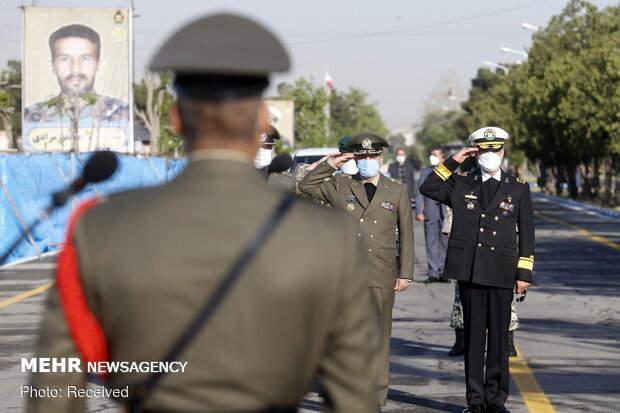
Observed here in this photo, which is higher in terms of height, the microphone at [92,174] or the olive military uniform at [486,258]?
the microphone at [92,174]

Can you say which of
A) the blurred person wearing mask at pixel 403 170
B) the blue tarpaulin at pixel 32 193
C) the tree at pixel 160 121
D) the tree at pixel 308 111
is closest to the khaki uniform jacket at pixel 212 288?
the blue tarpaulin at pixel 32 193

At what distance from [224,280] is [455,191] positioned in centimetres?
617

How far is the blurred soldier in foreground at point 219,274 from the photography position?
8.03ft

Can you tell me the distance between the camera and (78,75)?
179ft

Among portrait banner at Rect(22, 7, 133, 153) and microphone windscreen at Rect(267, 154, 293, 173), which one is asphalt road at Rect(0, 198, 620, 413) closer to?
microphone windscreen at Rect(267, 154, 293, 173)

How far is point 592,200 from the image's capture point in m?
57.0

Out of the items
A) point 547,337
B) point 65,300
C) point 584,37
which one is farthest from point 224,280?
point 584,37

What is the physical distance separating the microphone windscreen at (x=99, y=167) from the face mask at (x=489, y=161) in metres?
5.51

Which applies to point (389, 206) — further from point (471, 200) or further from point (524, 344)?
point (524, 344)

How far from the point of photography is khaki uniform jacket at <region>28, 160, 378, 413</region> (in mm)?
2445

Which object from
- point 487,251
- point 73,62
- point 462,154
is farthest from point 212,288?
point 73,62

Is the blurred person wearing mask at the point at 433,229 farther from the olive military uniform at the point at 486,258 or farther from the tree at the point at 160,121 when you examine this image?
the tree at the point at 160,121

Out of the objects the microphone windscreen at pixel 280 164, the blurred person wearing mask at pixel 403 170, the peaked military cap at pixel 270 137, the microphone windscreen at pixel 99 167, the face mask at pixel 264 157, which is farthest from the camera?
the blurred person wearing mask at pixel 403 170

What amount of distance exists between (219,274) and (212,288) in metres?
0.03
